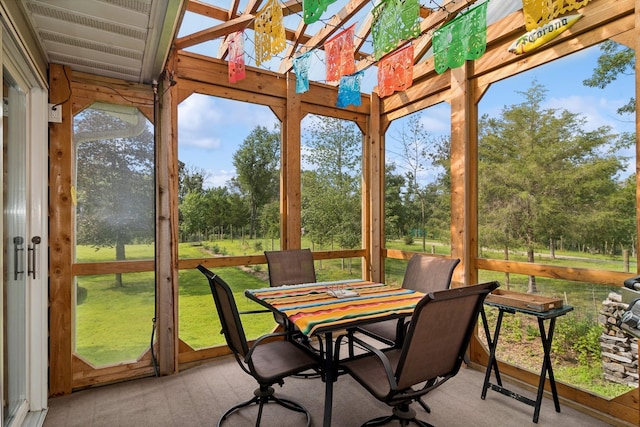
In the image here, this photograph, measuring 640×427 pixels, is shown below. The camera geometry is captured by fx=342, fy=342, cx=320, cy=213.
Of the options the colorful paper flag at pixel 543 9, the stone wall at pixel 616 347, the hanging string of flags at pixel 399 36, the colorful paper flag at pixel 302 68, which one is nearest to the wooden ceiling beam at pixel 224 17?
Answer: the hanging string of flags at pixel 399 36

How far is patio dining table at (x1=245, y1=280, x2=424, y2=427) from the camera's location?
6.14 ft

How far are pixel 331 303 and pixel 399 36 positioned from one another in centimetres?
183

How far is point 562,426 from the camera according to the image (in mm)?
2164

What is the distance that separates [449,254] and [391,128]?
65.0 inches

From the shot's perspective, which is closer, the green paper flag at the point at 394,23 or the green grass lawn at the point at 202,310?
the green paper flag at the point at 394,23

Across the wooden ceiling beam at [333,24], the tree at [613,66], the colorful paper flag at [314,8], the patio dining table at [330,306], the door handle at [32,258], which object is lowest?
the patio dining table at [330,306]

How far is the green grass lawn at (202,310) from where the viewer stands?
2.39 m

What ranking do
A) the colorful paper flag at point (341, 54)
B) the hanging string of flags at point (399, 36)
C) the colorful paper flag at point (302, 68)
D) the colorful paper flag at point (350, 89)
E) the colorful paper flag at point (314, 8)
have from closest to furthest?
the colorful paper flag at point (314, 8) < the hanging string of flags at point (399, 36) < the colorful paper flag at point (341, 54) < the colorful paper flag at point (302, 68) < the colorful paper flag at point (350, 89)

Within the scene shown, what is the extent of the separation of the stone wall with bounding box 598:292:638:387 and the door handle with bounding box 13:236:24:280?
382cm

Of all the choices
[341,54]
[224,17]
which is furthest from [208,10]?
[341,54]

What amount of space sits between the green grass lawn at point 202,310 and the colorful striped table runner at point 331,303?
0.95m

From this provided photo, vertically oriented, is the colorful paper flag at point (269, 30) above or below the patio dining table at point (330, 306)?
above

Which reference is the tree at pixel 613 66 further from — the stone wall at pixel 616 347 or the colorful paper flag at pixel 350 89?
the colorful paper flag at pixel 350 89

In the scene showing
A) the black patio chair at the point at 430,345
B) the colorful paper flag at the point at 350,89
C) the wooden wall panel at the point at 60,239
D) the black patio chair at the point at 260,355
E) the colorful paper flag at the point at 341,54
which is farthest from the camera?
the colorful paper flag at the point at 350,89
